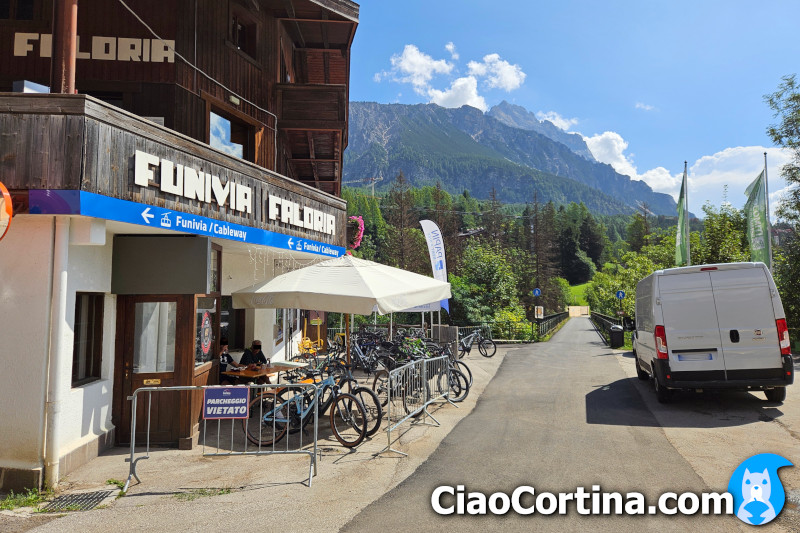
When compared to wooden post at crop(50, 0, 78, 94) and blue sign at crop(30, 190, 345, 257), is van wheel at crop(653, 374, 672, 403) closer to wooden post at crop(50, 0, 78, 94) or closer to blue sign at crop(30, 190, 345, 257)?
blue sign at crop(30, 190, 345, 257)

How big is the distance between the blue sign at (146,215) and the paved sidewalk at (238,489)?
3281 mm

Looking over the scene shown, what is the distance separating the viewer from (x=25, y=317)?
648 centimetres

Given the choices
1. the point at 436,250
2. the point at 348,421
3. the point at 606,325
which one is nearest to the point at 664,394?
the point at 348,421

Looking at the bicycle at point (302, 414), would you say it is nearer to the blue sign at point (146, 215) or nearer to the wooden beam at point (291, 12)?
the blue sign at point (146, 215)

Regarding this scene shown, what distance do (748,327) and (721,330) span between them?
0.43m

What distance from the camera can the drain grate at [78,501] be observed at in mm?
5672

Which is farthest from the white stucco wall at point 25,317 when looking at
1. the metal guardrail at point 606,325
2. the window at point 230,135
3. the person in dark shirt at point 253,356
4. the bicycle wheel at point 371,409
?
the metal guardrail at point 606,325

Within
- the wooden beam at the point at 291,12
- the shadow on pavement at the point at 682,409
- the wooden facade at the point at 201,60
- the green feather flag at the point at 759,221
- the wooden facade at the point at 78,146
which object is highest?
the wooden beam at the point at 291,12

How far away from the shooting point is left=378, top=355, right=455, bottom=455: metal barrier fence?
8.88m

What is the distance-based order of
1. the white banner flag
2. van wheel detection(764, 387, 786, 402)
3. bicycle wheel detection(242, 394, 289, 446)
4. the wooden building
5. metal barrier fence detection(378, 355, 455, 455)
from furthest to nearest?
the white banner flag
van wheel detection(764, 387, 786, 402)
metal barrier fence detection(378, 355, 455, 455)
bicycle wheel detection(242, 394, 289, 446)
the wooden building

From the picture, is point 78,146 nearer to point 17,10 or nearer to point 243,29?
point 17,10

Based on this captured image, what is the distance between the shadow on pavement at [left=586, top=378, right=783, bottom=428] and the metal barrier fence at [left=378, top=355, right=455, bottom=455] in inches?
113

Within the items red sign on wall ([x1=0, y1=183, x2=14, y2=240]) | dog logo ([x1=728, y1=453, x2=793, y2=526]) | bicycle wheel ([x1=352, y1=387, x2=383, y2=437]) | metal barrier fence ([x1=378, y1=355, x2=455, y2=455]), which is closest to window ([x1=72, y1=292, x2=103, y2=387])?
red sign on wall ([x1=0, y1=183, x2=14, y2=240])

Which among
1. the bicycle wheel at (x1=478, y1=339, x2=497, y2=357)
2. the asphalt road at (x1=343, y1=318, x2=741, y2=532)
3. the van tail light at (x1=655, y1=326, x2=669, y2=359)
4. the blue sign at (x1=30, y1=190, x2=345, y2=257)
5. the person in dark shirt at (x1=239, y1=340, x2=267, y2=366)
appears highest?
the blue sign at (x1=30, y1=190, x2=345, y2=257)
